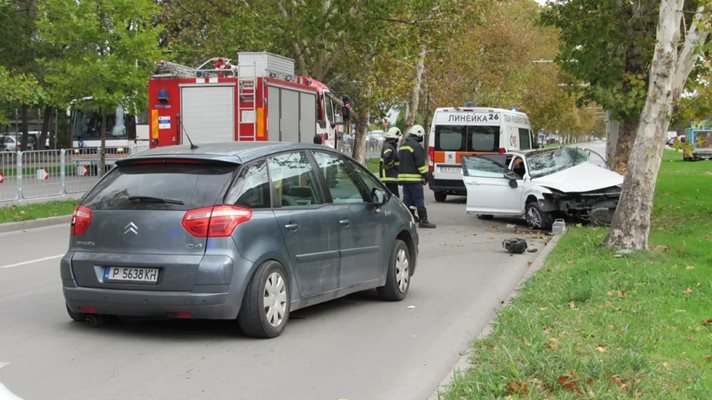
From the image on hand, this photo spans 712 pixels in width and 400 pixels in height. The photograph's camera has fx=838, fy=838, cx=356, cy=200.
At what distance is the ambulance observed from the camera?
2250 centimetres

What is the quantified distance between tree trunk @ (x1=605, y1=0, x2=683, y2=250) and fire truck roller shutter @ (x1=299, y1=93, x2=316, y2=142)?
31.4ft

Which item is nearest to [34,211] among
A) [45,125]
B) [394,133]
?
[394,133]

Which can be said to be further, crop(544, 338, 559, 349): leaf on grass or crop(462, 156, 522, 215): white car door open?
crop(462, 156, 522, 215): white car door open

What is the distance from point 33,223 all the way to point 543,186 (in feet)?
32.3

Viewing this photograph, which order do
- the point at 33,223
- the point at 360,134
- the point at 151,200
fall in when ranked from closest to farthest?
1. the point at 151,200
2. the point at 33,223
3. the point at 360,134

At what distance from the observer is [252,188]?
22.7 feet

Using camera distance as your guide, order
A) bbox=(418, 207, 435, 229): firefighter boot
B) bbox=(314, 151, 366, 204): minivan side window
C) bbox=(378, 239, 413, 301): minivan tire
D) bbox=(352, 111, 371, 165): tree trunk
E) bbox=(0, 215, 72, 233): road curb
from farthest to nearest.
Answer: bbox=(352, 111, 371, 165): tree trunk → bbox=(418, 207, 435, 229): firefighter boot → bbox=(0, 215, 72, 233): road curb → bbox=(378, 239, 413, 301): minivan tire → bbox=(314, 151, 366, 204): minivan side window

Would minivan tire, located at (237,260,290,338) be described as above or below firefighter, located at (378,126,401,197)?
below

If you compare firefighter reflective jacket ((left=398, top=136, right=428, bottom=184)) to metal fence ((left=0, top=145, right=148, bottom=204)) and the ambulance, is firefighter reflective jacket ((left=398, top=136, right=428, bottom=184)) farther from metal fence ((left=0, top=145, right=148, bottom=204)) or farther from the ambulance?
metal fence ((left=0, top=145, right=148, bottom=204))

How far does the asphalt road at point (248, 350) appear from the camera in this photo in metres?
5.62

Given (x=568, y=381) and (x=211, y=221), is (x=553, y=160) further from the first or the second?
(x=568, y=381)

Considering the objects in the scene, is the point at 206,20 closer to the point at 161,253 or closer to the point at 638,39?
the point at 638,39

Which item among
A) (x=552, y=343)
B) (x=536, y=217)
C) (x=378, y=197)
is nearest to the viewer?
(x=552, y=343)

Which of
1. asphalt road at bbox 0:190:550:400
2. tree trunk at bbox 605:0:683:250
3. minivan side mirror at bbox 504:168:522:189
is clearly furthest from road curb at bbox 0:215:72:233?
tree trunk at bbox 605:0:683:250
